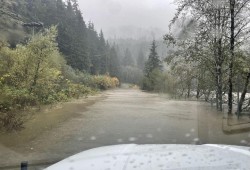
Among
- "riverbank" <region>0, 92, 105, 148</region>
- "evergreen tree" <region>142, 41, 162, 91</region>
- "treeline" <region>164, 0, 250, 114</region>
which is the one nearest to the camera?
"riverbank" <region>0, 92, 105, 148</region>

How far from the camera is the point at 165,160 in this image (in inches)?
102

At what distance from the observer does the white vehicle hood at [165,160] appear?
7.92 feet

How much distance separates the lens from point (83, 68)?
253ft

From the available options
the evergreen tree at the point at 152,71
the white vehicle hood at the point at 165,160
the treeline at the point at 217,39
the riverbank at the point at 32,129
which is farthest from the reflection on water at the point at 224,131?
the evergreen tree at the point at 152,71

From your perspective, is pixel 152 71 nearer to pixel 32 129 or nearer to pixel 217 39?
pixel 217 39

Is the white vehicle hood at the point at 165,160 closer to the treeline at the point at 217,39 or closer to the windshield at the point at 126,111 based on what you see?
the windshield at the point at 126,111

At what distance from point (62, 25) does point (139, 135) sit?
189 feet

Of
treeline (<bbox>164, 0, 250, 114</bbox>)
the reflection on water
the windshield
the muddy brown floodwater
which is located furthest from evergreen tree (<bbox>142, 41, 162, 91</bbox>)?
the muddy brown floodwater

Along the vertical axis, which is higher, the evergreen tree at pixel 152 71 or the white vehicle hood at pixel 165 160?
the evergreen tree at pixel 152 71

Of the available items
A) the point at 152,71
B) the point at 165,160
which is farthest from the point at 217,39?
the point at 152,71

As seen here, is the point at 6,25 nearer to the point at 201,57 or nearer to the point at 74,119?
the point at 74,119

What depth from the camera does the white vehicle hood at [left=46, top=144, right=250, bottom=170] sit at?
2414 millimetres

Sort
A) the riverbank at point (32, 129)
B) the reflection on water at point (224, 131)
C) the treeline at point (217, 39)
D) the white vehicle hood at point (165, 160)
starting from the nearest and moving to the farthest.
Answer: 1. the white vehicle hood at point (165, 160)
2. the riverbank at point (32, 129)
3. the reflection on water at point (224, 131)
4. the treeline at point (217, 39)

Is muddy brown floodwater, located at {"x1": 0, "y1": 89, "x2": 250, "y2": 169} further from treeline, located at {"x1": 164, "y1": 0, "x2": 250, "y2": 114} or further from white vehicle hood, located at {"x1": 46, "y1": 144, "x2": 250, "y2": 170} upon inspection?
white vehicle hood, located at {"x1": 46, "y1": 144, "x2": 250, "y2": 170}
